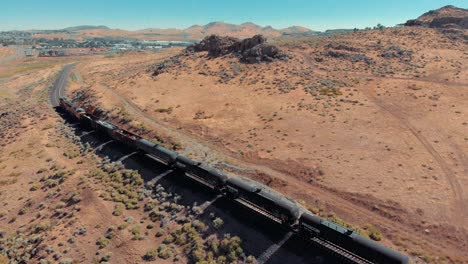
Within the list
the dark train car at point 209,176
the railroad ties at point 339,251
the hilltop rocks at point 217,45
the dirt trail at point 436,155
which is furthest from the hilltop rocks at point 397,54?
the railroad ties at point 339,251

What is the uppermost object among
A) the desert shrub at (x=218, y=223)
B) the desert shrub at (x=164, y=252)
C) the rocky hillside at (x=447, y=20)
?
the rocky hillside at (x=447, y=20)

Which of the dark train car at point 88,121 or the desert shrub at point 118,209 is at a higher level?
Answer: the dark train car at point 88,121

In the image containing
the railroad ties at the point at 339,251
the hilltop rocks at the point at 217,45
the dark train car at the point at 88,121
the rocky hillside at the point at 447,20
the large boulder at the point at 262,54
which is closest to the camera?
the railroad ties at the point at 339,251

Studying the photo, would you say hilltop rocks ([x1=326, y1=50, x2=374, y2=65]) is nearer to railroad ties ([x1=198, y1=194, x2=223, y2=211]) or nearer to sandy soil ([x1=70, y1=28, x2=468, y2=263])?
sandy soil ([x1=70, y1=28, x2=468, y2=263])

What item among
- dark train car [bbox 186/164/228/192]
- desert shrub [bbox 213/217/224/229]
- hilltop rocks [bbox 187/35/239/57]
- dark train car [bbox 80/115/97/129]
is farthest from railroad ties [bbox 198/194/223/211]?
hilltop rocks [bbox 187/35/239/57]

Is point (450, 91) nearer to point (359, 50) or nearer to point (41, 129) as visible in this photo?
point (359, 50)

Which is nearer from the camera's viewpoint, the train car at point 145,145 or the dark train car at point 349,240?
the dark train car at point 349,240

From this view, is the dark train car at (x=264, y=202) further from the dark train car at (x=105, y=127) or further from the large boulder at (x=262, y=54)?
the large boulder at (x=262, y=54)
